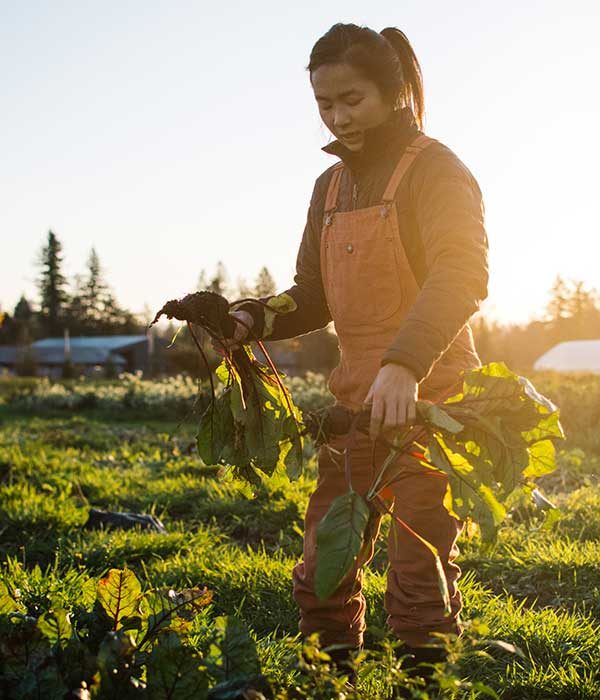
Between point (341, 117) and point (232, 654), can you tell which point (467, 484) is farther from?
point (341, 117)

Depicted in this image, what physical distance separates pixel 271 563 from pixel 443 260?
7.18 feet

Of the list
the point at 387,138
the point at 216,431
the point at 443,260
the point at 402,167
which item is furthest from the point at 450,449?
the point at 387,138

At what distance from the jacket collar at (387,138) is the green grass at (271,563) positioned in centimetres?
109

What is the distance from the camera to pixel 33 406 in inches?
681

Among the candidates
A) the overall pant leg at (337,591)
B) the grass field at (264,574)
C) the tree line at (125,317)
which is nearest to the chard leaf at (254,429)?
the grass field at (264,574)

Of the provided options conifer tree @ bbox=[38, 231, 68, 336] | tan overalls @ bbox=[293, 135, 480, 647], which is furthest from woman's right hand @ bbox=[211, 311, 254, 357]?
conifer tree @ bbox=[38, 231, 68, 336]

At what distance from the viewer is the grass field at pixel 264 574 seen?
1818 millimetres

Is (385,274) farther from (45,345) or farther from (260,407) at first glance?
(45,345)

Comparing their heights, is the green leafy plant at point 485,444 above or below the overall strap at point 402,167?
below

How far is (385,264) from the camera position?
2.41m

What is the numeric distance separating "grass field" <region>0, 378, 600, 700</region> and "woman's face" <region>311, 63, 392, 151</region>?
112 cm

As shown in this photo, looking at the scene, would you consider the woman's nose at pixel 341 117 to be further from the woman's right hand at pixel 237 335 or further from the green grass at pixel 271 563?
the green grass at pixel 271 563

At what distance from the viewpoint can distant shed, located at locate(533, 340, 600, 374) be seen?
127ft

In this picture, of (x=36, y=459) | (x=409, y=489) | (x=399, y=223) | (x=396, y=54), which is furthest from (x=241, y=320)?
(x=36, y=459)
